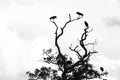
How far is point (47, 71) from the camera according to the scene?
32.4 meters

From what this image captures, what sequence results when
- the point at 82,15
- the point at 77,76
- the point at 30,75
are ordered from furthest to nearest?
the point at 30,75 < the point at 77,76 < the point at 82,15

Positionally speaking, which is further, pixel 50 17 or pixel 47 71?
pixel 47 71

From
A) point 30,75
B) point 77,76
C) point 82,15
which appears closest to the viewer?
point 82,15

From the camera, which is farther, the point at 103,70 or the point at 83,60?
the point at 103,70

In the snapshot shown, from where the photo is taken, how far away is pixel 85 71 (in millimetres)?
31109

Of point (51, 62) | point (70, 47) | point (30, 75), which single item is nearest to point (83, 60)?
point (70, 47)

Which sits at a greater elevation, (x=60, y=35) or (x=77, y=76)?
(x=60, y=35)

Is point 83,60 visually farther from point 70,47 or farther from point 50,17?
point 50,17

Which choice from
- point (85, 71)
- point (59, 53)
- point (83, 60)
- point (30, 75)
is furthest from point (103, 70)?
point (30, 75)

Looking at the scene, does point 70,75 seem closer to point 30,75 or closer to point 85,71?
point 85,71

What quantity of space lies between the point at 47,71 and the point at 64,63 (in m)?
4.75

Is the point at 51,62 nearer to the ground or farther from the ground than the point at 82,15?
nearer to the ground

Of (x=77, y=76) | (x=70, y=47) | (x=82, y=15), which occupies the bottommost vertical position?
(x=77, y=76)

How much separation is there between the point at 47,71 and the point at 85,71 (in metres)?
4.33
